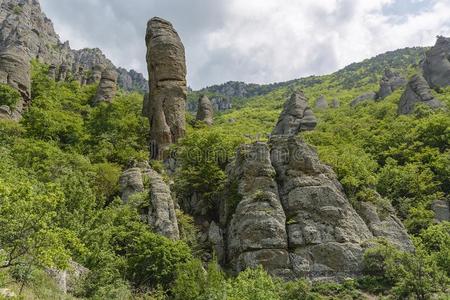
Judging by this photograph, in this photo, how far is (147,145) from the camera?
53.5 metres

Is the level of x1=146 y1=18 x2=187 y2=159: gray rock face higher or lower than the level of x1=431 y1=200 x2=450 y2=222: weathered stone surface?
higher

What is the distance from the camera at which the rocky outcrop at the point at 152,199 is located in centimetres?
3159

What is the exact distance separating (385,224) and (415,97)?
160 ft

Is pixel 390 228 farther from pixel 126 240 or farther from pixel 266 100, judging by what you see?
pixel 266 100

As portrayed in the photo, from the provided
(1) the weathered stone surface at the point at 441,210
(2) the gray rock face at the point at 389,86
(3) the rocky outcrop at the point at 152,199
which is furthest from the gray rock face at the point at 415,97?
(3) the rocky outcrop at the point at 152,199

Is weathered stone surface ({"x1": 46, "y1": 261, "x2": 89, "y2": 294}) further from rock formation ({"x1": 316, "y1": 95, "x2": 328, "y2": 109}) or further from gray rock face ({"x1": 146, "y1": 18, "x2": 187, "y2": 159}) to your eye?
rock formation ({"x1": 316, "y1": 95, "x2": 328, "y2": 109})

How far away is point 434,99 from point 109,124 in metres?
52.6

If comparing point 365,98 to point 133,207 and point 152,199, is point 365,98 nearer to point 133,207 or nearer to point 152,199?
point 152,199

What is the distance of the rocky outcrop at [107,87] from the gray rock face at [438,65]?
6355cm

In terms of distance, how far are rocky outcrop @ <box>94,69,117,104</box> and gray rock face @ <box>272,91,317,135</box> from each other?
2760 centimetres

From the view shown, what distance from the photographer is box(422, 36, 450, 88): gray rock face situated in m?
91.3

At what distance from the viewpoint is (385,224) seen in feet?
112

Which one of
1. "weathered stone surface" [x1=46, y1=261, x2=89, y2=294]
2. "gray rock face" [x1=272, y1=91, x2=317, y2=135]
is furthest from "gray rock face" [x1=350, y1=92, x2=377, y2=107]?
"weathered stone surface" [x1=46, y1=261, x2=89, y2=294]

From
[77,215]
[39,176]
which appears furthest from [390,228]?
[39,176]
